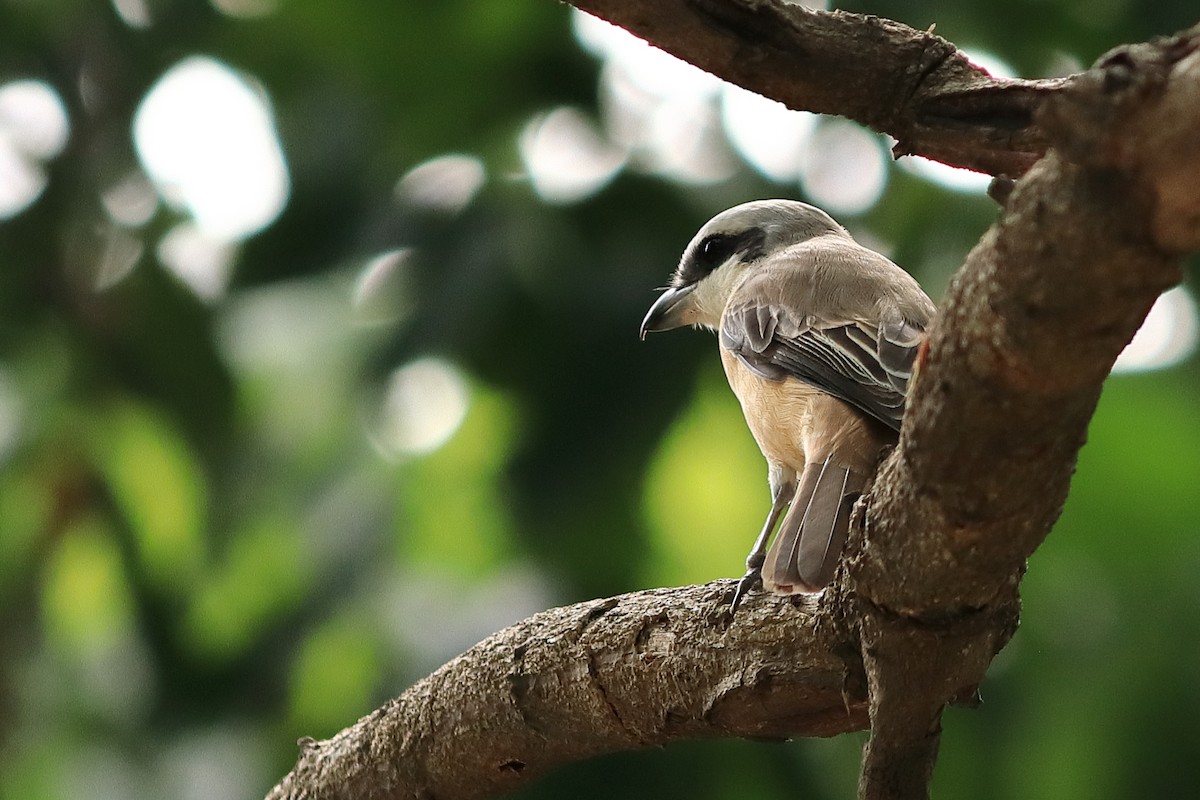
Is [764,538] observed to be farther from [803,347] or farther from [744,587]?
[744,587]

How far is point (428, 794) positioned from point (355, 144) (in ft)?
11.5

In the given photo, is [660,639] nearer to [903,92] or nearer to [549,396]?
[903,92]

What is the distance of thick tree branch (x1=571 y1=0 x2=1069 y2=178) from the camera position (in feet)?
8.13

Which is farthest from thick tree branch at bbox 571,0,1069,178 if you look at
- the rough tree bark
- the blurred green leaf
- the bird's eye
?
the blurred green leaf

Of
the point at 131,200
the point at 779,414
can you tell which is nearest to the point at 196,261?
the point at 131,200

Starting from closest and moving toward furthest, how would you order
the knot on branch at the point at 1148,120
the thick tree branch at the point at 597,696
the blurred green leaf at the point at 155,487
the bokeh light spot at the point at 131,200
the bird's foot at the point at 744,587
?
the knot on branch at the point at 1148,120 < the thick tree branch at the point at 597,696 < the bird's foot at the point at 744,587 < the blurred green leaf at the point at 155,487 < the bokeh light spot at the point at 131,200

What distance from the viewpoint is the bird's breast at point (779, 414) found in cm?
362

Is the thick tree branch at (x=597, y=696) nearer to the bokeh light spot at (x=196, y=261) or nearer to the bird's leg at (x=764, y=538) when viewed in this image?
the bird's leg at (x=764, y=538)

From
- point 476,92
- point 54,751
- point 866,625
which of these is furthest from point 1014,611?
point 54,751

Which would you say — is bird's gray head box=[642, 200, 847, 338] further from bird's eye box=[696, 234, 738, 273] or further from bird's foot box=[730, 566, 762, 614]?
bird's foot box=[730, 566, 762, 614]

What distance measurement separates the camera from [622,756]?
5.40 meters

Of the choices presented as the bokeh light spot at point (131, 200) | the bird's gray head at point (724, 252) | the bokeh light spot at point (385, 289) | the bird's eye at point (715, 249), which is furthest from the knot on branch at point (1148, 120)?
the bokeh light spot at point (131, 200)

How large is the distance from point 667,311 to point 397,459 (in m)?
2.07

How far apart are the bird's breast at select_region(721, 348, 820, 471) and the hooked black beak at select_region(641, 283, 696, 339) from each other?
0.81m
